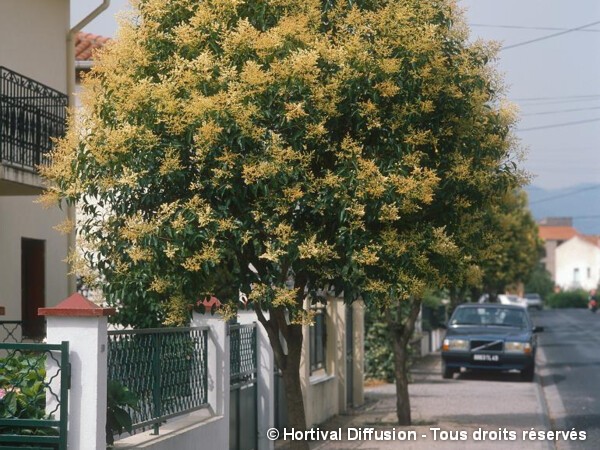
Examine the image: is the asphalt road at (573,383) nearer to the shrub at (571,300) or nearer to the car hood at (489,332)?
the car hood at (489,332)

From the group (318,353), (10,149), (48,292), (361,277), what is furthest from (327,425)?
(361,277)

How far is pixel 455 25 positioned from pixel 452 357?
16541mm

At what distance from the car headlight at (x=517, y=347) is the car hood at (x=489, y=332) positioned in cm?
24

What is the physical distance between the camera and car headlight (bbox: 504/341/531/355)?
26.0m

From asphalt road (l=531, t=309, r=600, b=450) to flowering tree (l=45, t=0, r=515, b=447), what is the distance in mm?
6237

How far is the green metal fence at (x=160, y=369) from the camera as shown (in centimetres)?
892

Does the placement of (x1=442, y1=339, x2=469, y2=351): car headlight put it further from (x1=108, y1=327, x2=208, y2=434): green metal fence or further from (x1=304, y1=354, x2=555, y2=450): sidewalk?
(x1=108, y1=327, x2=208, y2=434): green metal fence

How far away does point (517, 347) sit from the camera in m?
26.1

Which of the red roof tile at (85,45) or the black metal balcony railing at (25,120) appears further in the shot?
the red roof tile at (85,45)

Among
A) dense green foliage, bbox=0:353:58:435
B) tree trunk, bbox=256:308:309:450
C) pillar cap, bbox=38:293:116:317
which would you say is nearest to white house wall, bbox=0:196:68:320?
tree trunk, bbox=256:308:309:450

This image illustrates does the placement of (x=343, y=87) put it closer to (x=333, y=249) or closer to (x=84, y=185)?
(x=333, y=249)

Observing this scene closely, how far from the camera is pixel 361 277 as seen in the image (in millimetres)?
9789

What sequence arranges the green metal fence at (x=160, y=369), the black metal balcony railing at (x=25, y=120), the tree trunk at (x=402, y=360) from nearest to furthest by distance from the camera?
the green metal fence at (x=160, y=369)
the black metal balcony railing at (x=25, y=120)
the tree trunk at (x=402, y=360)

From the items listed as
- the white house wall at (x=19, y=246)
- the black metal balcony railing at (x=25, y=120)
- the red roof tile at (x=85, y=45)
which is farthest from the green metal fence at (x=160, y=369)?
the red roof tile at (x=85, y=45)
